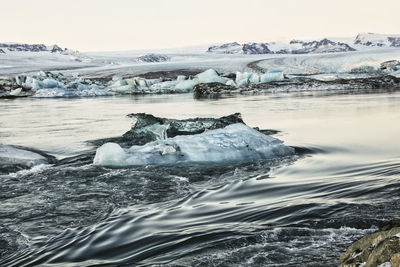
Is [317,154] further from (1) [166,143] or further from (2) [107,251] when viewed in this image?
(2) [107,251]

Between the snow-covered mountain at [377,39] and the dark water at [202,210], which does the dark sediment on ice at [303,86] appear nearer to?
the dark water at [202,210]

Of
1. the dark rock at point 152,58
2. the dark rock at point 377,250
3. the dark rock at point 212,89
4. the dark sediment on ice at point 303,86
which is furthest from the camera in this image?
the dark rock at point 152,58

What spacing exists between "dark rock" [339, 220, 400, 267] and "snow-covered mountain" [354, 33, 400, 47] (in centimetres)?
9708

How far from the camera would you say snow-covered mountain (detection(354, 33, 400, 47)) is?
306 ft

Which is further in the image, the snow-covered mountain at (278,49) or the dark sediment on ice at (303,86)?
the snow-covered mountain at (278,49)

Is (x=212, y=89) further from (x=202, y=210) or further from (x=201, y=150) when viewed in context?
(x=202, y=210)

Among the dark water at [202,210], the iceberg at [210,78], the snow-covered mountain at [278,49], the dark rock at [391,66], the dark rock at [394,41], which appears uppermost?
the dark rock at [394,41]

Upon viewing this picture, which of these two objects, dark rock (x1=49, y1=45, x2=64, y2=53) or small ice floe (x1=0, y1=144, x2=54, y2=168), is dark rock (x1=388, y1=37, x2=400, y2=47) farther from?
small ice floe (x1=0, y1=144, x2=54, y2=168)

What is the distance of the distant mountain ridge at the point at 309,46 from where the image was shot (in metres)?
80.6

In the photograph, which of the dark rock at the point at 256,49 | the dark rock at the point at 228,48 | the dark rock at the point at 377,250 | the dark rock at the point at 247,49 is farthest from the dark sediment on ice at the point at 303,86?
the dark rock at the point at 228,48

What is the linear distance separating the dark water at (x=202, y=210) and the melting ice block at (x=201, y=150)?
7.3 inches

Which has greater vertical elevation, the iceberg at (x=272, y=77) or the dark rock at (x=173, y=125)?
the iceberg at (x=272, y=77)

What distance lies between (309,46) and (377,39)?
19.9m

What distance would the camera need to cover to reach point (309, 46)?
8850 cm
